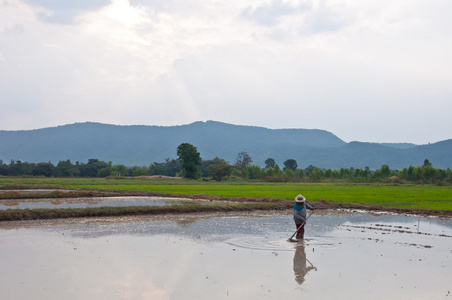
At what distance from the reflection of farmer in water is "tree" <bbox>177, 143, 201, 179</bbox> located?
59.7 m

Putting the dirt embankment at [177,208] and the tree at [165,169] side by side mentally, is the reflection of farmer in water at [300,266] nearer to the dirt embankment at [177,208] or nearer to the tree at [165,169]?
the dirt embankment at [177,208]

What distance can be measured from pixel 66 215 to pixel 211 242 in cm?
796

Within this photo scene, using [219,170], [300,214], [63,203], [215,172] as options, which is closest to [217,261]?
[300,214]

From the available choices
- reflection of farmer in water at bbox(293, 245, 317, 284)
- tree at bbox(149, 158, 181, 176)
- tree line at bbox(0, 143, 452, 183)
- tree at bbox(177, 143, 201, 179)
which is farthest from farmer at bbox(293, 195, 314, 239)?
tree at bbox(149, 158, 181, 176)

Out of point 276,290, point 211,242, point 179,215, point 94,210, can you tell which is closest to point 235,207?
point 179,215

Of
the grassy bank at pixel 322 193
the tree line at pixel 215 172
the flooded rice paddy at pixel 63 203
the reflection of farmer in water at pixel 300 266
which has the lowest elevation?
the reflection of farmer in water at pixel 300 266

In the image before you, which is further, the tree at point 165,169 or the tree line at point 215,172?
the tree at point 165,169

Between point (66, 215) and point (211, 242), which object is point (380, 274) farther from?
point (66, 215)

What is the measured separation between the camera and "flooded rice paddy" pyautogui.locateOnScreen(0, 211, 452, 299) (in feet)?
24.6

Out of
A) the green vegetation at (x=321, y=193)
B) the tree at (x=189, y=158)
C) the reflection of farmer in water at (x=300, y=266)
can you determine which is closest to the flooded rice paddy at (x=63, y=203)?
the green vegetation at (x=321, y=193)

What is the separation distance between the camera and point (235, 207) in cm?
2180

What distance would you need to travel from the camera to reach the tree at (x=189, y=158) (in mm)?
70688

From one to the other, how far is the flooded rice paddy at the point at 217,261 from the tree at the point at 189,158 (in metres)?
54.8

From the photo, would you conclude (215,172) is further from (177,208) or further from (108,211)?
(108,211)
